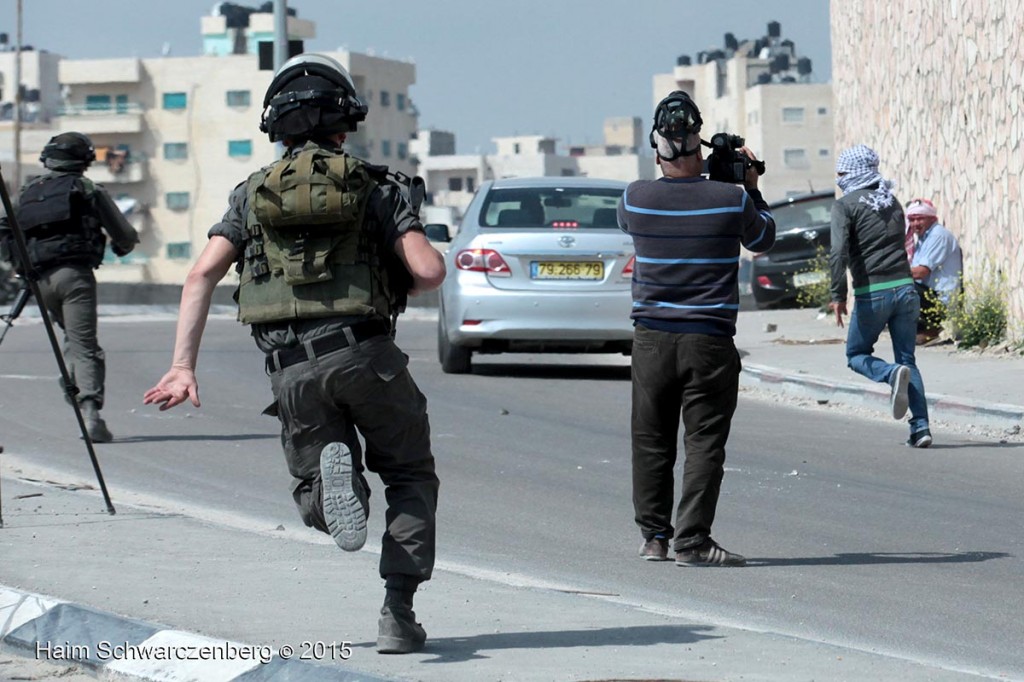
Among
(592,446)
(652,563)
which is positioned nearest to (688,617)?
(652,563)

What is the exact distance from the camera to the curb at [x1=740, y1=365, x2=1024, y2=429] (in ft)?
40.2

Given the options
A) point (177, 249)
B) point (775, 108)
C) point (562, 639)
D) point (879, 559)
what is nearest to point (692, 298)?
point (879, 559)

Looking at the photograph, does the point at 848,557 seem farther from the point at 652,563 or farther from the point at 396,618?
the point at 396,618

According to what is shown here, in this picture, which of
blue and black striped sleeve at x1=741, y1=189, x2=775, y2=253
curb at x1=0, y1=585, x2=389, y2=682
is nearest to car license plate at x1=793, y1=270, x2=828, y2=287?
blue and black striped sleeve at x1=741, y1=189, x2=775, y2=253

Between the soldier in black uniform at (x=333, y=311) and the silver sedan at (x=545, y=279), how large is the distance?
9.76 m

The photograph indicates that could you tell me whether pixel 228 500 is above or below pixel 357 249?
below

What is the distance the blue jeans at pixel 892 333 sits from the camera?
1129 cm

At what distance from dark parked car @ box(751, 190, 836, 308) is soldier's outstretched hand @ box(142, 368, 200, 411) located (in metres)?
20.7

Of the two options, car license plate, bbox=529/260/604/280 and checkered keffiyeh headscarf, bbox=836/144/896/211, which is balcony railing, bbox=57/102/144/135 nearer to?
car license plate, bbox=529/260/604/280

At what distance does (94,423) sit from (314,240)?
22.5 ft

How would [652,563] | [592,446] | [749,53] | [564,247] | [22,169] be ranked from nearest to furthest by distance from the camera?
[652,563] → [592,446] → [564,247] → [22,169] → [749,53]

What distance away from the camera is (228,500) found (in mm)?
9008

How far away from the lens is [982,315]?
55.0 feet

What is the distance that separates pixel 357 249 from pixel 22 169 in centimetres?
10003
